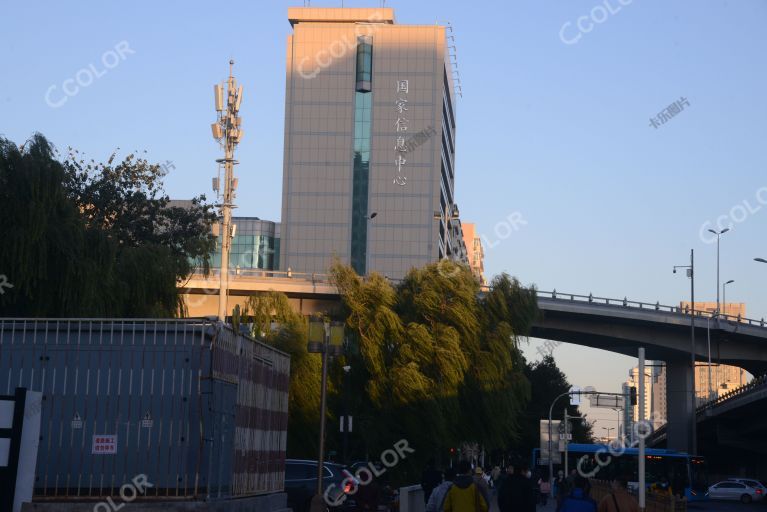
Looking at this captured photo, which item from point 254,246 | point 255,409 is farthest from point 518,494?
point 254,246

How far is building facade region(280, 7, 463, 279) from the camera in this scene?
350 ft

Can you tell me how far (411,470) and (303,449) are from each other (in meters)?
5.89

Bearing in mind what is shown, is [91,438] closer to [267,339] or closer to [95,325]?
[95,325]

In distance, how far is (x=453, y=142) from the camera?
129 meters

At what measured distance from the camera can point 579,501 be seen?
43.1 feet

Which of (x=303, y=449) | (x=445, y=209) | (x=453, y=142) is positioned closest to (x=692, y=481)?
(x=303, y=449)

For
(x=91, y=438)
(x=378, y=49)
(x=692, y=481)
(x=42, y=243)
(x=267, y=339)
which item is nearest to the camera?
(x=91, y=438)

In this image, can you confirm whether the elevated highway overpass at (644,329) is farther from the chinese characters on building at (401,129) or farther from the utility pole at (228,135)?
the chinese characters on building at (401,129)

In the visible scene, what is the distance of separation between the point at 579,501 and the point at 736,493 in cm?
5730

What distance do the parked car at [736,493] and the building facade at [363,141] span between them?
4529 cm

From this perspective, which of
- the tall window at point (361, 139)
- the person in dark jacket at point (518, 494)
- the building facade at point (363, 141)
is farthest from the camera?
the tall window at point (361, 139)

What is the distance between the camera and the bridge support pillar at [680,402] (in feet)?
234

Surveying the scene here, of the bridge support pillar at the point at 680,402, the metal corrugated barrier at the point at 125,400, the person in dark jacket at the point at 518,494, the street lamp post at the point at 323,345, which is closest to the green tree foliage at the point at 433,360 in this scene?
the street lamp post at the point at 323,345

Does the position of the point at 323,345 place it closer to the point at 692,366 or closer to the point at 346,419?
the point at 346,419
